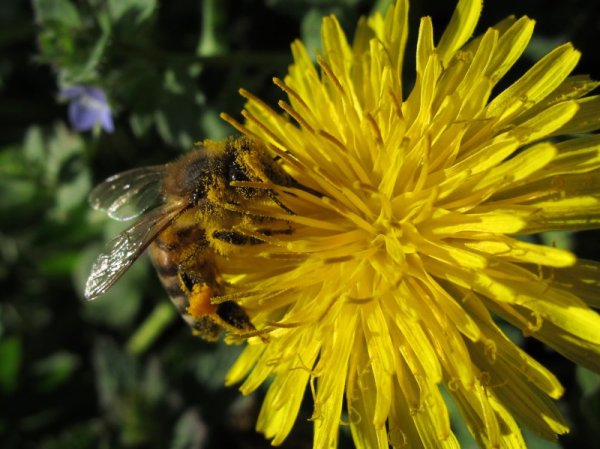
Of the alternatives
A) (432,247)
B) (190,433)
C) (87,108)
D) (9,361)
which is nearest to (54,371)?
(9,361)

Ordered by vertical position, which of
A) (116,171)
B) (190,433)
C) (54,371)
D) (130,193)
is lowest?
(190,433)

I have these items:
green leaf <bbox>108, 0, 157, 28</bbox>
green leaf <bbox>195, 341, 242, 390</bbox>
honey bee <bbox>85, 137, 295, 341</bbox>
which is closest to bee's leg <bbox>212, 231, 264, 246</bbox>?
honey bee <bbox>85, 137, 295, 341</bbox>

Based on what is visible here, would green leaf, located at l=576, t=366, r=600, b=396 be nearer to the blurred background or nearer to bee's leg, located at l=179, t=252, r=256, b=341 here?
the blurred background

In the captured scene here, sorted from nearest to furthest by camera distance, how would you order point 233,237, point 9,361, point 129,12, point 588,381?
point 233,237 < point 588,381 < point 129,12 < point 9,361

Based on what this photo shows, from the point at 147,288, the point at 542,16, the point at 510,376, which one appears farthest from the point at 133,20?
the point at 510,376

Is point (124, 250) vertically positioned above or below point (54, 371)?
above

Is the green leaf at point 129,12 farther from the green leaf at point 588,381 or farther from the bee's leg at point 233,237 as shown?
Result: the green leaf at point 588,381

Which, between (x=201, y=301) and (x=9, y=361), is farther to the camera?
(x=9, y=361)

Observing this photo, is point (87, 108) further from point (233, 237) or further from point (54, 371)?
point (233, 237)
